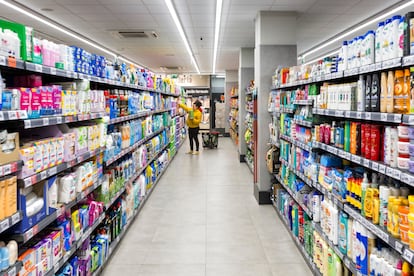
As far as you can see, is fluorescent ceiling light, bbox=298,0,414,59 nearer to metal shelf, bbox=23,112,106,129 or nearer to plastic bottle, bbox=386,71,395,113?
plastic bottle, bbox=386,71,395,113

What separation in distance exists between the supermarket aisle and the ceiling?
11.4 feet

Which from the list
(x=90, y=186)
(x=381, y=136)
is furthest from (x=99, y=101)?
(x=381, y=136)

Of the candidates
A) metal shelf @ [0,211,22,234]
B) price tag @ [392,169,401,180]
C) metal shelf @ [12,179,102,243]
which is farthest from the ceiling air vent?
price tag @ [392,169,401,180]

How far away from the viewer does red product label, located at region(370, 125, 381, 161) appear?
107 inches

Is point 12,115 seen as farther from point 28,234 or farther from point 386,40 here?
point 386,40

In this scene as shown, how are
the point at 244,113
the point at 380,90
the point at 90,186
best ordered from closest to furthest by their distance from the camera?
1. the point at 380,90
2. the point at 90,186
3. the point at 244,113

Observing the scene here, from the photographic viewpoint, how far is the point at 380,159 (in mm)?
2719

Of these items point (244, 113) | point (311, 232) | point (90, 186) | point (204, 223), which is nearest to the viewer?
point (90, 186)

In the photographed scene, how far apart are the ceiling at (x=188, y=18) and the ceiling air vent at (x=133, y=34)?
0.41ft

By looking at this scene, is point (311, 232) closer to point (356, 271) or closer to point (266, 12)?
point (356, 271)

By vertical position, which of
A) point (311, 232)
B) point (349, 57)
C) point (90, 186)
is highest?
point (349, 57)

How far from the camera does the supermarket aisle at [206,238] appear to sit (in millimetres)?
4113

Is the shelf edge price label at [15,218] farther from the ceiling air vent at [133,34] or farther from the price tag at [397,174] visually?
the ceiling air vent at [133,34]

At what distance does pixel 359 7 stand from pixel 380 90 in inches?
208
